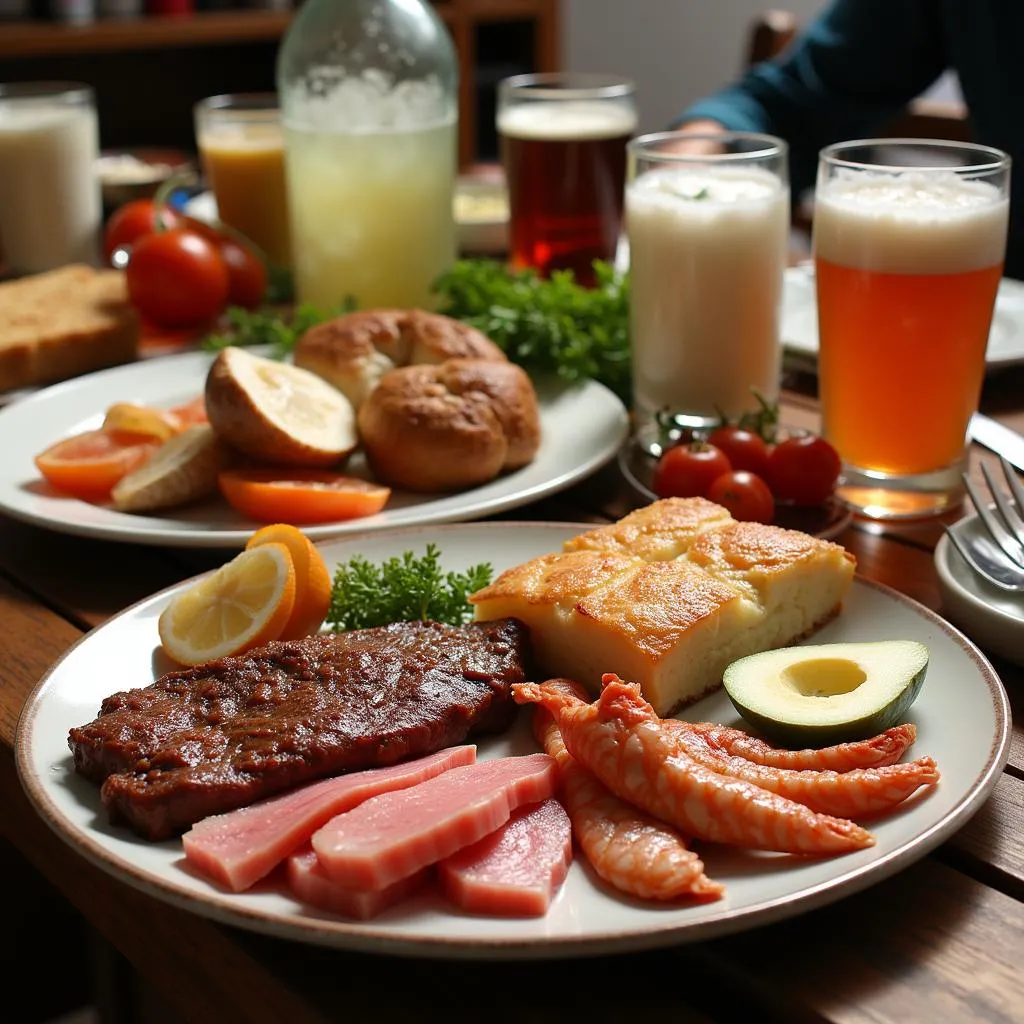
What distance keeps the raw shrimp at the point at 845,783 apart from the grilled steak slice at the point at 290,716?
0.22m

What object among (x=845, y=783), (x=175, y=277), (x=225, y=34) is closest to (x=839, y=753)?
(x=845, y=783)

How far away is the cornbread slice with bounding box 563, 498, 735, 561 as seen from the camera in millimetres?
1326

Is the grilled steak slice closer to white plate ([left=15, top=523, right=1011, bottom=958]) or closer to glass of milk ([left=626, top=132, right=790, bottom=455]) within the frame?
white plate ([left=15, top=523, right=1011, bottom=958])

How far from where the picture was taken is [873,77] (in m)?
3.40

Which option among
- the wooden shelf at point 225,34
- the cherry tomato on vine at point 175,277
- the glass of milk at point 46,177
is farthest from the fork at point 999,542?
the wooden shelf at point 225,34

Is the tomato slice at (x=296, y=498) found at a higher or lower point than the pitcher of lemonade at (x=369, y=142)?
lower

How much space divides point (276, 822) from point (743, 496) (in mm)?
792

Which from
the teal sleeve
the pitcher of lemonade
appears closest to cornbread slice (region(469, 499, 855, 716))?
the pitcher of lemonade

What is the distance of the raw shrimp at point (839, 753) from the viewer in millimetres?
1014

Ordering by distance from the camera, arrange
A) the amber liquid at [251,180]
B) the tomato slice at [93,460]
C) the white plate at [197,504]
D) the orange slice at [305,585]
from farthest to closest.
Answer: the amber liquid at [251,180], the tomato slice at [93,460], the white plate at [197,504], the orange slice at [305,585]

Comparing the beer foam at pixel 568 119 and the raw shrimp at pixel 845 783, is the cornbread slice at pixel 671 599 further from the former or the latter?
the beer foam at pixel 568 119

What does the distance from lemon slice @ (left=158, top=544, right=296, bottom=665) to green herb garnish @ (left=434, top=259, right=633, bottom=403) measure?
2.76 ft

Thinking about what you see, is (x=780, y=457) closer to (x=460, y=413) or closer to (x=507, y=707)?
(x=460, y=413)

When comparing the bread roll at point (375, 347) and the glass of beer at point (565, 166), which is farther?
the glass of beer at point (565, 166)
